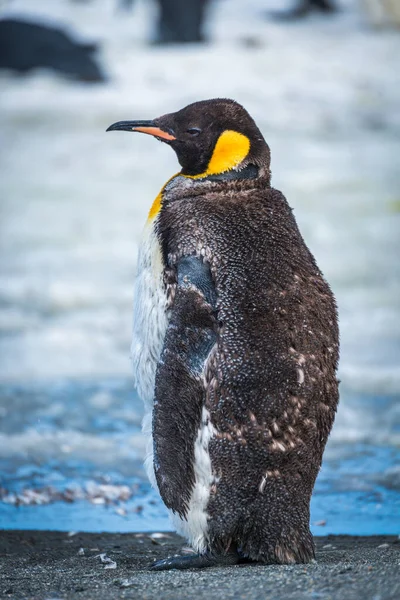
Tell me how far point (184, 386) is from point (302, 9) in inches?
484

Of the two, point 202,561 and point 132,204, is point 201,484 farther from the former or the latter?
point 132,204

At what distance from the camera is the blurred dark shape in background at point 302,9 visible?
46.7 feet

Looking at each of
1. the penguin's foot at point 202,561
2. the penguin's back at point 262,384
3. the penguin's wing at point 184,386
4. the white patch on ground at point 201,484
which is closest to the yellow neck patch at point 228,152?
the penguin's back at point 262,384

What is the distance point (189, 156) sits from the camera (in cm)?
322

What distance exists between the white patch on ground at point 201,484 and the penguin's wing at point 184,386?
2cm

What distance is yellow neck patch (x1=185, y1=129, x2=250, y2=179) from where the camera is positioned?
3121mm

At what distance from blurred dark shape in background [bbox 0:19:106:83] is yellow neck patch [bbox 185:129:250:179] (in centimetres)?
1043

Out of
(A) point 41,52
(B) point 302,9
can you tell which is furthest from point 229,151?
(B) point 302,9

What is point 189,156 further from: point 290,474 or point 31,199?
point 31,199

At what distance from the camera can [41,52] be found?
13227 millimetres

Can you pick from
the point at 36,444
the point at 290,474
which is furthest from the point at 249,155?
the point at 36,444

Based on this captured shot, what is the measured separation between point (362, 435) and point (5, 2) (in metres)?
9.96

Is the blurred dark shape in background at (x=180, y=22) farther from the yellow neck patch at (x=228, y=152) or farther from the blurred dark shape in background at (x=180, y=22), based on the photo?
the yellow neck patch at (x=228, y=152)

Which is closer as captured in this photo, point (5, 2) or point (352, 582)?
point (352, 582)
